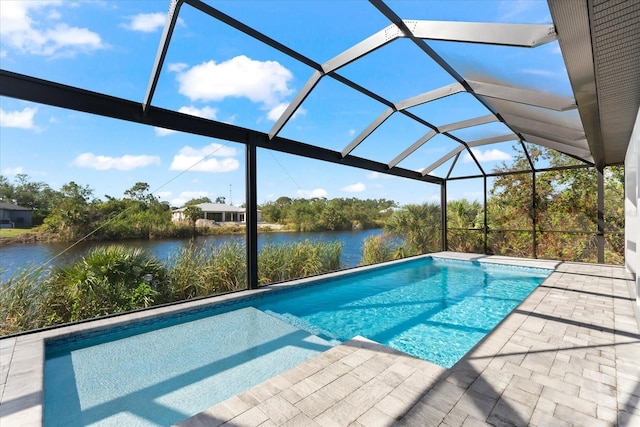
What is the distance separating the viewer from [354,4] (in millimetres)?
3596

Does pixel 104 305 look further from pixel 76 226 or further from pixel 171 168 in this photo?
pixel 171 168

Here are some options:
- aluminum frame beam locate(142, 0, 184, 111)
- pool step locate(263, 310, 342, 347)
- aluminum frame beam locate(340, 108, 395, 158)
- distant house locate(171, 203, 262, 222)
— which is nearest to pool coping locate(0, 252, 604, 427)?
pool step locate(263, 310, 342, 347)

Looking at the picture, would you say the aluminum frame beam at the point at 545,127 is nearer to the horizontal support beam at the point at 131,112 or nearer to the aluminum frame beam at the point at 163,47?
the horizontal support beam at the point at 131,112

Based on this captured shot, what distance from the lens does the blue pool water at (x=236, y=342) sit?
2.82 m

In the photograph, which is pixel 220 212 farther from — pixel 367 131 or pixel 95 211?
pixel 367 131

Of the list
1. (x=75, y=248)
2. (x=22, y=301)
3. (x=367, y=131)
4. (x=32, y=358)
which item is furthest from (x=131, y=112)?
(x=367, y=131)

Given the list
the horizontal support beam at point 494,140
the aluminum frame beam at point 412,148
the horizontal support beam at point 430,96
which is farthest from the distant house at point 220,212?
the horizontal support beam at point 494,140

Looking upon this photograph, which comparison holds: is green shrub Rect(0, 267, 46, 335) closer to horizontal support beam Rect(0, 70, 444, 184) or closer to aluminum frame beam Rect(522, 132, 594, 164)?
horizontal support beam Rect(0, 70, 444, 184)

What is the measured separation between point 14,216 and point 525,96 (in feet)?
25.7

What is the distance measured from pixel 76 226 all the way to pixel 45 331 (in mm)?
2050

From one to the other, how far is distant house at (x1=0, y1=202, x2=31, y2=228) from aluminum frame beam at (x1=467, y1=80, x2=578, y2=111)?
7.30m

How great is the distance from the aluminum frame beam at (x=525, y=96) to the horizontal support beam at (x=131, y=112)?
3322mm

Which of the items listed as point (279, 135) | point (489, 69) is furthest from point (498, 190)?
point (279, 135)

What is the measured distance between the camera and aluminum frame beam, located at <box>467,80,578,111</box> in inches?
164
